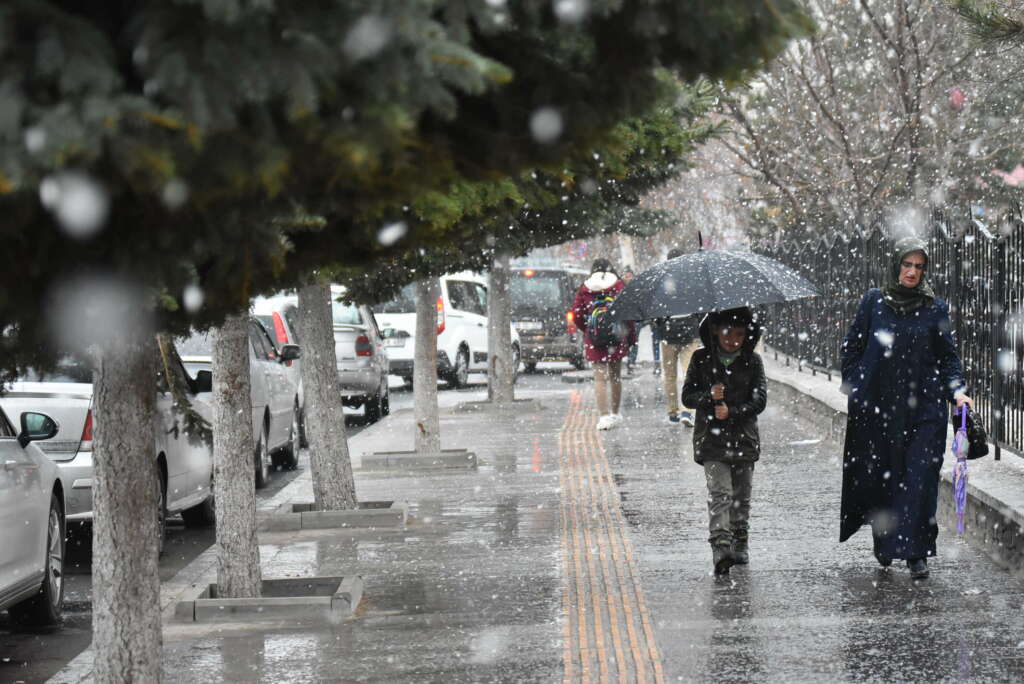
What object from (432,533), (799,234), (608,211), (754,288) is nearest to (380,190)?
(754,288)

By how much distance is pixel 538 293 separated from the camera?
31.8 m

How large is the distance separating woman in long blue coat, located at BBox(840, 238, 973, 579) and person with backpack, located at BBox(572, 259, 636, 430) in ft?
25.2

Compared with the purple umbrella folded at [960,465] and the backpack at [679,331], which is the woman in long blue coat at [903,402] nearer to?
the purple umbrella folded at [960,465]

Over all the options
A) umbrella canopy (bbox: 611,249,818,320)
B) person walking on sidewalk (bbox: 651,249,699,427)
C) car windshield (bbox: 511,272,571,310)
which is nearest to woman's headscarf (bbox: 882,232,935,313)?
umbrella canopy (bbox: 611,249,818,320)

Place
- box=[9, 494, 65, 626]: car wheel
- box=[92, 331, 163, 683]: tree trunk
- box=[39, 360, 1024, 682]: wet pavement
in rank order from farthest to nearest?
box=[9, 494, 65, 626]: car wheel, box=[39, 360, 1024, 682]: wet pavement, box=[92, 331, 163, 683]: tree trunk

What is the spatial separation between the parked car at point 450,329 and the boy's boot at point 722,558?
651 inches

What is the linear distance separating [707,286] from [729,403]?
2.21ft

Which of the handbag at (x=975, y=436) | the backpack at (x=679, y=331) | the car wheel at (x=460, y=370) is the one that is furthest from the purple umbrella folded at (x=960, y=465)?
the car wheel at (x=460, y=370)

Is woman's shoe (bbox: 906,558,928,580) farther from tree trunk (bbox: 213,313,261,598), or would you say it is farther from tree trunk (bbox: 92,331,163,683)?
tree trunk (bbox: 92,331,163,683)

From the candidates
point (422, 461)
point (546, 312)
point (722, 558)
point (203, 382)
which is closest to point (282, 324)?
point (422, 461)

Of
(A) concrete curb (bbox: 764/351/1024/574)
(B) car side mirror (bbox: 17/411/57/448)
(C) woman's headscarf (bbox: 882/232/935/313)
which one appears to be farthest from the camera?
(C) woman's headscarf (bbox: 882/232/935/313)

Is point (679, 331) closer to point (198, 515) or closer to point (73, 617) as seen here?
point (198, 515)

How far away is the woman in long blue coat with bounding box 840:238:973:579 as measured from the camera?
8.30m

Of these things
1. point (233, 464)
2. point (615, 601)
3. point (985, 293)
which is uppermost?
point (985, 293)
